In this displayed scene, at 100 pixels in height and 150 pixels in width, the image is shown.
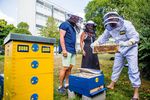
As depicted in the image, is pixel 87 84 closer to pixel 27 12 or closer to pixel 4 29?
pixel 4 29

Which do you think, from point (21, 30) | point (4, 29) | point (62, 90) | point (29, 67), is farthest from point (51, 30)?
point (29, 67)

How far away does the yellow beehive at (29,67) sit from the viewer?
2473mm

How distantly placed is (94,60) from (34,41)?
96.8 inches

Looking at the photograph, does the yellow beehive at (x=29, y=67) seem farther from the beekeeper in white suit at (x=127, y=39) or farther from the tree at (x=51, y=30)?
the tree at (x=51, y=30)

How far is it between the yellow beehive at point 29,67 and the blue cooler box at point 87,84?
0.66 metres

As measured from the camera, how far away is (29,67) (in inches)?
102

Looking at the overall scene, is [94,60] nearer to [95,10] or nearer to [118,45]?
[118,45]

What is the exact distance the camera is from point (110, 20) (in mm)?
3891

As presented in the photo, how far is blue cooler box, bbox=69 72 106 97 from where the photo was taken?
3289 millimetres

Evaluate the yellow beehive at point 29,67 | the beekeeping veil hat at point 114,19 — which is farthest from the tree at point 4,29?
the yellow beehive at point 29,67

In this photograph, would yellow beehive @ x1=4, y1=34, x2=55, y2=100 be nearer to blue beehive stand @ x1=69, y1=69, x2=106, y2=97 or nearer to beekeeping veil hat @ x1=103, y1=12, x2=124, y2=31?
blue beehive stand @ x1=69, y1=69, x2=106, y2=97

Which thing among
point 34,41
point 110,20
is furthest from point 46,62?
point 110,20

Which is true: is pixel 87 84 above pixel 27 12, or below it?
below

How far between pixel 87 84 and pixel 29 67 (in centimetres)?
109
